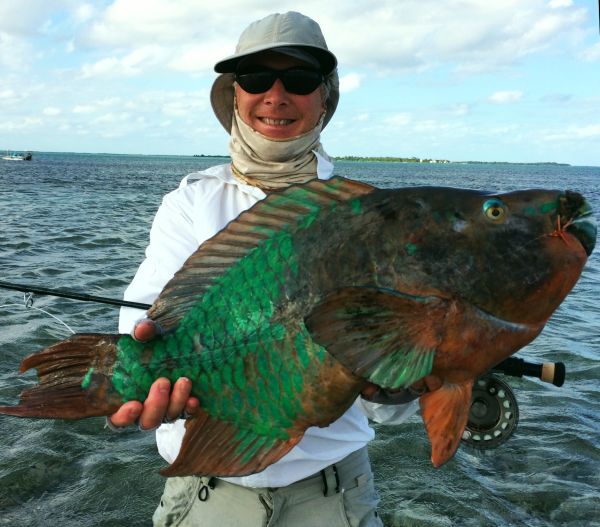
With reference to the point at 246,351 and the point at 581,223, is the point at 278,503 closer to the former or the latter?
the point at 246,351

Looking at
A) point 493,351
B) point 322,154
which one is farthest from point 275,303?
point 322,154

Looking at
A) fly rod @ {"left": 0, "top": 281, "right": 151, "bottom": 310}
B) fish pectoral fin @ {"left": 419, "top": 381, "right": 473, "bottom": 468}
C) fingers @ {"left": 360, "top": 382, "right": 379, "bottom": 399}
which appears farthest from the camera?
fly rod @ {"left": 0, "top": 281, "right": 151, "bottom": 310}

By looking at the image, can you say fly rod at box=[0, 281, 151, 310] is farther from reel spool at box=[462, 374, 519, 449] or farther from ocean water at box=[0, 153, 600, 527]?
reel spool at box=[462, 374, 519, 449]

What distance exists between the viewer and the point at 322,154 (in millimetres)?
3625

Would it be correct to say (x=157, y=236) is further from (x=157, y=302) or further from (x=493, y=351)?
(x=493, y=351)

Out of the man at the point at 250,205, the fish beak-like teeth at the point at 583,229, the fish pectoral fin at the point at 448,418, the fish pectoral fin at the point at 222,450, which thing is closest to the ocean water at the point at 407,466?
the man at the point at 250,205

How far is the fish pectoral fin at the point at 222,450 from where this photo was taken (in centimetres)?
231

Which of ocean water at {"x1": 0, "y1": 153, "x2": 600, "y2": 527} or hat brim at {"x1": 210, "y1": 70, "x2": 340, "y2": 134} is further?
ocean water at {"x1": 0, "y1": 153, "x2": 600, "y2": 527}

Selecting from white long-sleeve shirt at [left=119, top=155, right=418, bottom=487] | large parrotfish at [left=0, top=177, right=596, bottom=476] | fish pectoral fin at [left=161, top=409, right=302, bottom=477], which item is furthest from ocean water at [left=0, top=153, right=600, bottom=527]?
large parrotfish at [left=0, top=177, right=596, bottom=476]

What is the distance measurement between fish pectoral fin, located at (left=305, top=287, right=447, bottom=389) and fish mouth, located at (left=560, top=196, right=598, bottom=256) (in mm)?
483

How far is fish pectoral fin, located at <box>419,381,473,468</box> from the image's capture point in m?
2.11

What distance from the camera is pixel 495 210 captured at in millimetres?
2084

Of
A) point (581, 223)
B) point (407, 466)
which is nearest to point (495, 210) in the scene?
point (581, 223)

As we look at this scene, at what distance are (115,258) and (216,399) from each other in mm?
13998
